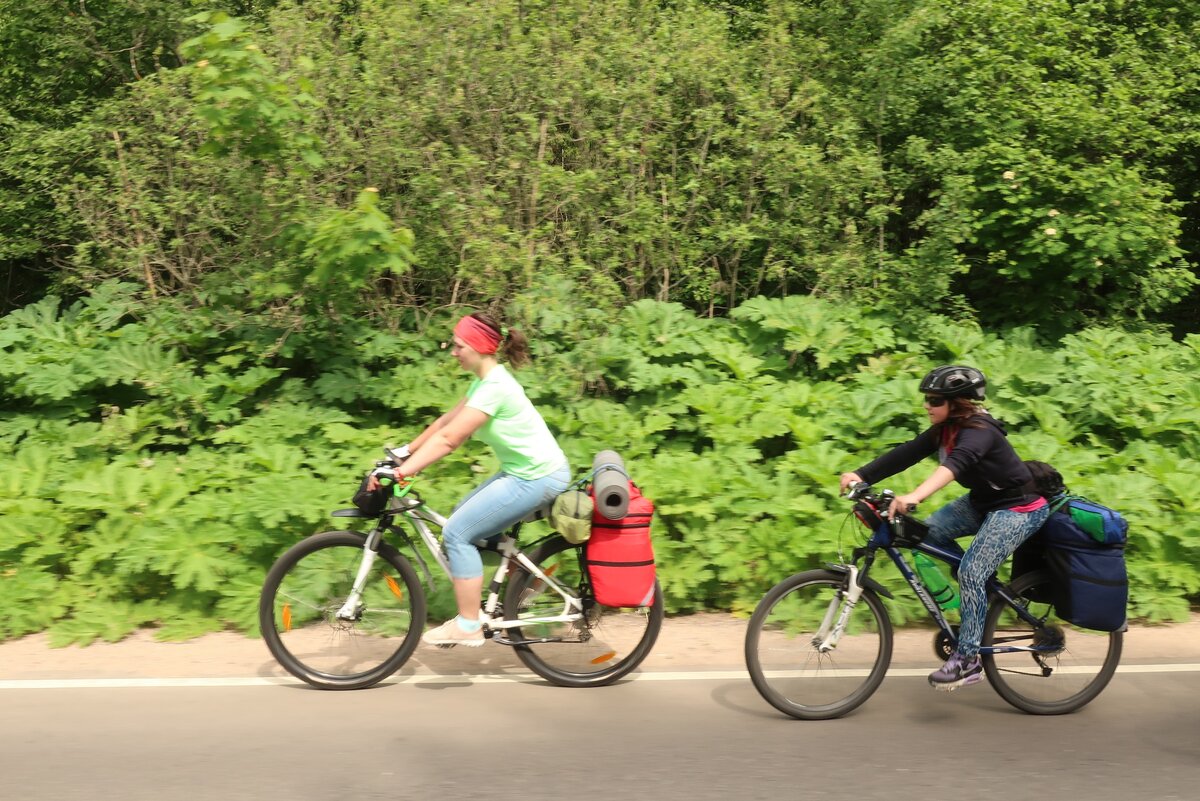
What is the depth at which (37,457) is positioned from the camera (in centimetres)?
739

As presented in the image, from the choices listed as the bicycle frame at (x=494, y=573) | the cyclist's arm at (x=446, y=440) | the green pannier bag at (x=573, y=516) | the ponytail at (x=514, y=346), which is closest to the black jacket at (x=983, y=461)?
the green pannier bag at (x=573, y=516)

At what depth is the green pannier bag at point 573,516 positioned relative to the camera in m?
5.38

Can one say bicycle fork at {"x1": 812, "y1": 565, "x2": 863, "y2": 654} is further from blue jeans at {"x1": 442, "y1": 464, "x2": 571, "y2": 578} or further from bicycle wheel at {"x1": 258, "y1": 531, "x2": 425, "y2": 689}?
bicycle wheel at {"x1": 258, "y1": 531, "x2": 425, "y2": 689}

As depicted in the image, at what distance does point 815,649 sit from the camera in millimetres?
5254

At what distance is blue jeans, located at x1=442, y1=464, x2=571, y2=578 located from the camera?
541 centimetres

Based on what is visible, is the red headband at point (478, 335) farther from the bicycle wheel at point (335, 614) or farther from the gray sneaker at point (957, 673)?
the gray sneaker at point (957, 673)

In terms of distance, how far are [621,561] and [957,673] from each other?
163 centimetres

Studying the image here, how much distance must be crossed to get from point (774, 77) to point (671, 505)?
563 centimetres

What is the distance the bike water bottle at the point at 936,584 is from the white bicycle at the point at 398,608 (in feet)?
4.20

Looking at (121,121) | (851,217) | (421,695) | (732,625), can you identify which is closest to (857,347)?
(851,217)

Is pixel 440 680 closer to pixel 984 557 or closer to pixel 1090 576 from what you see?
pixel 984 557

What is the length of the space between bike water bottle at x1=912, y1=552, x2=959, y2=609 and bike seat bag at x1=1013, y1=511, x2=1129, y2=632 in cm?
47

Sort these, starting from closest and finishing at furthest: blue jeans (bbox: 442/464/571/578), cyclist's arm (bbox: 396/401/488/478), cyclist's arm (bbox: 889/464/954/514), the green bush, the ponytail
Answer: cyclist's arm (bbox: 889/464/954/514), cyclist's arm (bbox: 396/401/488/478), blue jeans (bbox: 442/464/571/578), the ponytail, the green bush

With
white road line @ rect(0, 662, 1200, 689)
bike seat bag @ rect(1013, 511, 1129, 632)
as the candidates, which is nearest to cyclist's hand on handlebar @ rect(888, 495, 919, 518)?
bike seat bag @ rect(1013, 511, 1129, 632)
